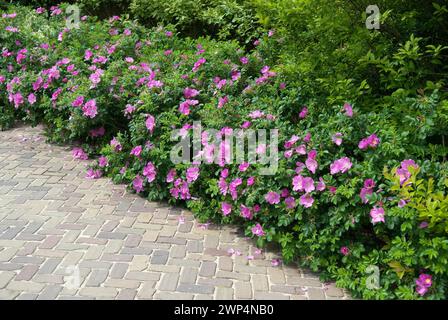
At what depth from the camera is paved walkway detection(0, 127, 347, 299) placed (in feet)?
10.7

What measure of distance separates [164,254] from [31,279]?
893mm

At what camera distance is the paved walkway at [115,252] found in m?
3.26

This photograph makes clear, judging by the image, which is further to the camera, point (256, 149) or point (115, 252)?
point (256, 149)

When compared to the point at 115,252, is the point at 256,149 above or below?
above

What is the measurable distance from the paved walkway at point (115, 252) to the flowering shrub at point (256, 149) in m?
0.17

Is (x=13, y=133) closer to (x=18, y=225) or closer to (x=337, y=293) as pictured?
(x=18, y=225)

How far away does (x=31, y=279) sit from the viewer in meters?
3.33

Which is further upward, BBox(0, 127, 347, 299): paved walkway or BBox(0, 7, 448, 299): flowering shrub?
BBox(0, 7, 448, 299): flowering shrub

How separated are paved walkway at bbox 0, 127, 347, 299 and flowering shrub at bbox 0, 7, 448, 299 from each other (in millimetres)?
168

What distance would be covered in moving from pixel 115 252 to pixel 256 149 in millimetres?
1260

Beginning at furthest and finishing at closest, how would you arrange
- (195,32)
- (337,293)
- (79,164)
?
1. (195,32)
2. (79,164)
3. (337,293)

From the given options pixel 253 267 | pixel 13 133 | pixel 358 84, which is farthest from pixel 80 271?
pixel 13 133

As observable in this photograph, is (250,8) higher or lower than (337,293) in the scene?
higher

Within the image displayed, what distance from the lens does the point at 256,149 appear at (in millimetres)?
3818
